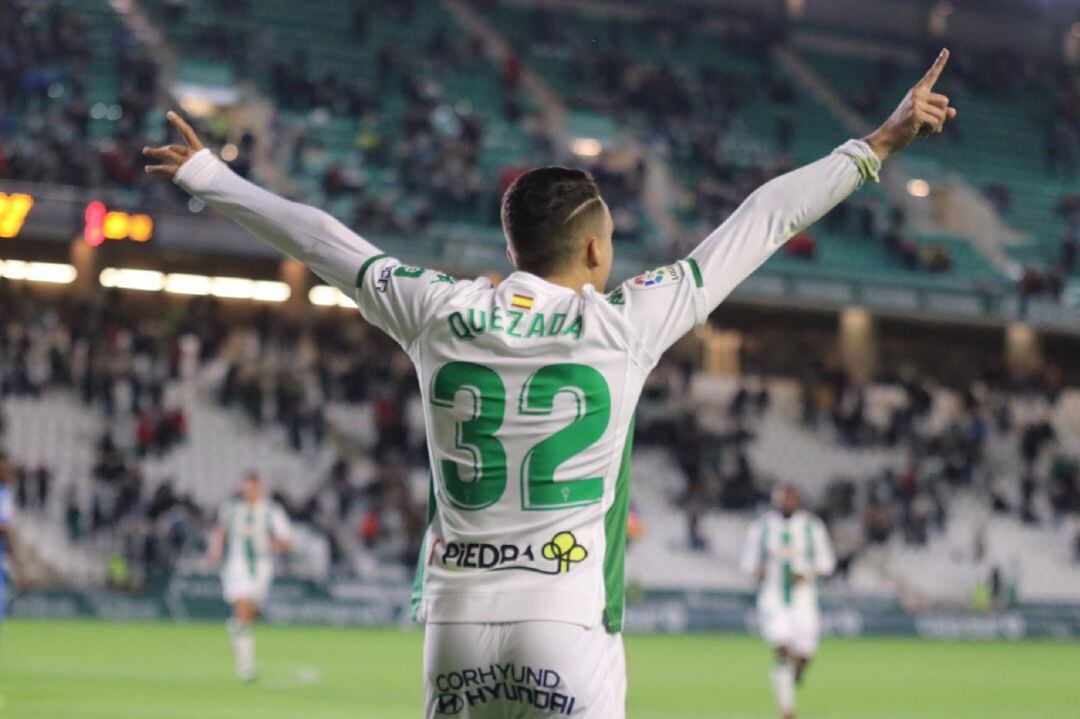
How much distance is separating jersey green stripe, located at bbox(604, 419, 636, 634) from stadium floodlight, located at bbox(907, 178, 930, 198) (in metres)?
41.9

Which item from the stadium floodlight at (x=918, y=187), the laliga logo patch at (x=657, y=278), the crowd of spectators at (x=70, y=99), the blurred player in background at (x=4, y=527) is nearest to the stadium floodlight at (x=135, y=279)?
the crowd of spectators at (x=70, y=99)

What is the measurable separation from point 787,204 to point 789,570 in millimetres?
13021

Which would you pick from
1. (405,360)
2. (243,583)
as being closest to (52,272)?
(405,360)

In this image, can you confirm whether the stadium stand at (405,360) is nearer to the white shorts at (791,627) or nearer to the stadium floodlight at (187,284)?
the stadium floodlight at (187,284)

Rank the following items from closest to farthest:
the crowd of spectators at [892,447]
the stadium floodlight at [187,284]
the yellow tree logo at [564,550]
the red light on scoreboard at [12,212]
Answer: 1. the yellow tree logo at [564,550]
2. the red light on scoreboard at [12,212]
3. the crowd of spectators at [892,447]
4. the stadium floodlight at [187,284]

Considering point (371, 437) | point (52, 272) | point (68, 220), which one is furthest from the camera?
point (52, 272)

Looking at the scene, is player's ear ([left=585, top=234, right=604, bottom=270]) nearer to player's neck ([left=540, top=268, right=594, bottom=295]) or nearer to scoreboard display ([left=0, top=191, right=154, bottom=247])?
player's neck ([left=540, top=268, right=594, bottom=295])

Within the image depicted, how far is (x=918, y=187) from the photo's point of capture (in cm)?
4453

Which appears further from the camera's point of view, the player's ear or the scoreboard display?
the scoreboard display

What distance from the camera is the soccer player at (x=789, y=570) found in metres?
16.4

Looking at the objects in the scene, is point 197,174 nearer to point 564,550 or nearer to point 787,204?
point 564,550

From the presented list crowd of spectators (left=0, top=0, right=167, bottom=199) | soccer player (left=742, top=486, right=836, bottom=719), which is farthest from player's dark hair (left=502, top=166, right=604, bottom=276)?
crowd of spectators (left=0, top=0, right=167, bottom=199)

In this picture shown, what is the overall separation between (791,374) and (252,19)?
53.4ft

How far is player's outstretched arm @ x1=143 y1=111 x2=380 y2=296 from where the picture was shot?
4.04 meters
